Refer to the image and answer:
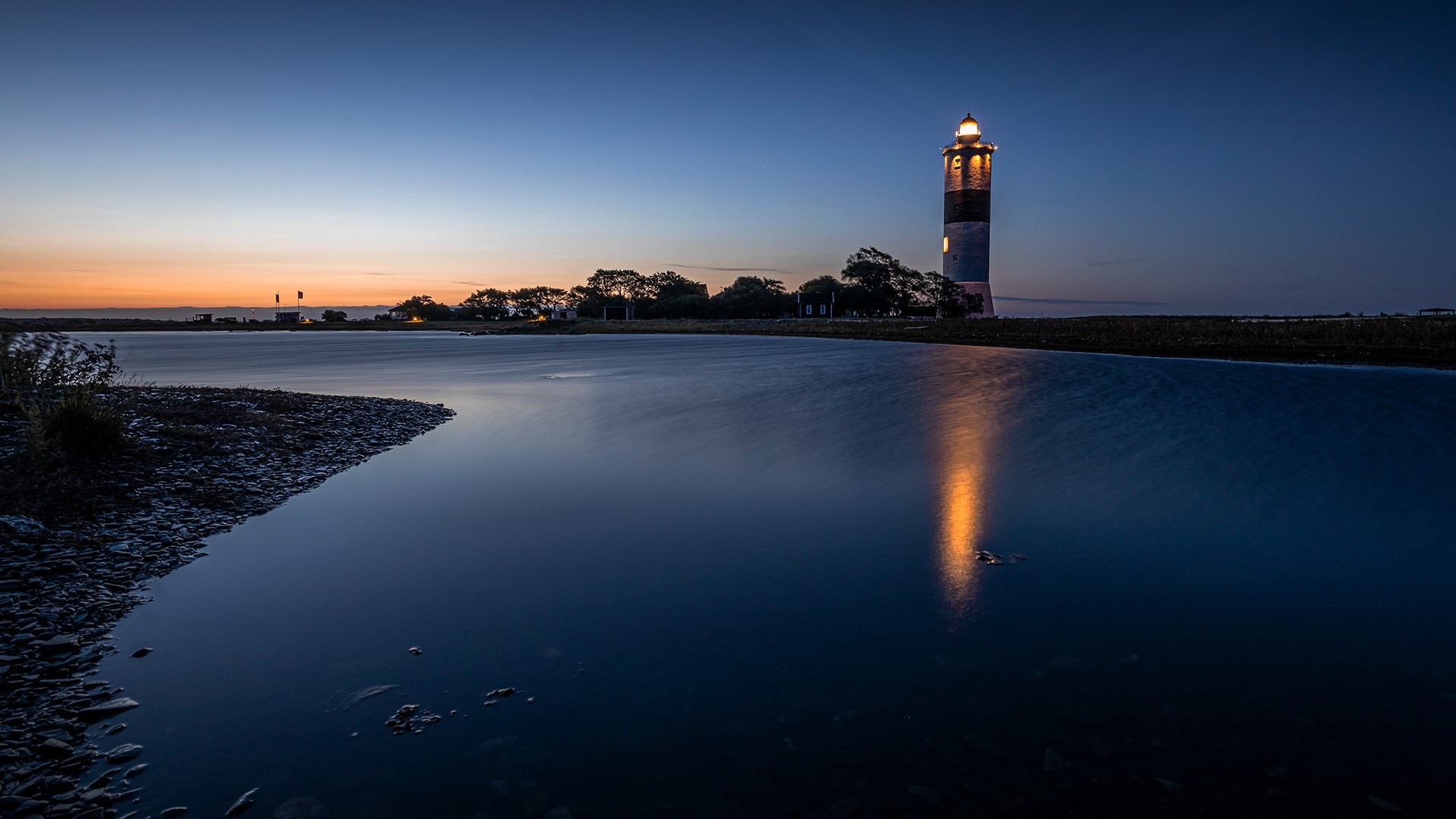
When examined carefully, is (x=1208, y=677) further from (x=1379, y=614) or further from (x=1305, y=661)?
(x=1379, y=614)

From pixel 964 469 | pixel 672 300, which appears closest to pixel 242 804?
pixel 964 469

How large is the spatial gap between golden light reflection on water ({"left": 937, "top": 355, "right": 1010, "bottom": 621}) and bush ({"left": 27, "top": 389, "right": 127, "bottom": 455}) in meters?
10.4

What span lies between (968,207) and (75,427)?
89.3m

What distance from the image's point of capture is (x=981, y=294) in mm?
90062

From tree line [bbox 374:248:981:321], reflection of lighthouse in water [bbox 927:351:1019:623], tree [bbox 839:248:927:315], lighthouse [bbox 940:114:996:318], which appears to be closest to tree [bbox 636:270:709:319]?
tree line [bbox 374:248:981:321]

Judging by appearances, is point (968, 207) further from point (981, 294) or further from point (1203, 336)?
point (1203, 336)

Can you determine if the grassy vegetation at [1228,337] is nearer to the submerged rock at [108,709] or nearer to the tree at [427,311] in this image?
→ the submerged rock at [108,709]

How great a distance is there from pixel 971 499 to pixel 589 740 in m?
7.34

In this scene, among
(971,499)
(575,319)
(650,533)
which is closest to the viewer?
(650,533)

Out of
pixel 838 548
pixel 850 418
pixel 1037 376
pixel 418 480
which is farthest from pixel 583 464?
pixel 1037 376

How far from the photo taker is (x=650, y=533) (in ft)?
27.5

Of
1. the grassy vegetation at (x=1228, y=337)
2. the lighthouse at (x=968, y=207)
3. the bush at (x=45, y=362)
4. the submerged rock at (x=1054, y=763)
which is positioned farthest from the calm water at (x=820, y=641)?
the lighthouse at (x=968, y=207)

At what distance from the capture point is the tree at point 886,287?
10844 cm

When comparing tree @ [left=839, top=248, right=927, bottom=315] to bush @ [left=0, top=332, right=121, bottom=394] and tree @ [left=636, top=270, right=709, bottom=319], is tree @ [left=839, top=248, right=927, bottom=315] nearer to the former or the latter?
tree @ [left=636, top=270, right=709, bottom=319]
